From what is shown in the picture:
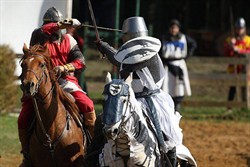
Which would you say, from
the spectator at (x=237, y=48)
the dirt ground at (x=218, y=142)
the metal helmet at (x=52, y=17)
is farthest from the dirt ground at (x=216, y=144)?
the metal helmet at (x=52, y=17)

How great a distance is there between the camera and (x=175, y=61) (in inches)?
721

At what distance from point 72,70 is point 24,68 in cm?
103

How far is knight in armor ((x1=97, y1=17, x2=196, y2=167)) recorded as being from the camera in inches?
324

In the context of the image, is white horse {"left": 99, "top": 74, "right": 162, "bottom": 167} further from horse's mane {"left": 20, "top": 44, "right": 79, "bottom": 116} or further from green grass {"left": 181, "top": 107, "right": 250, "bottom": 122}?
green grass {"left": 181, "top": 107, "right": 250, "bottom": 122}

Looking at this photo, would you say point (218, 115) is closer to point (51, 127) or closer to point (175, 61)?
point (175, 61)

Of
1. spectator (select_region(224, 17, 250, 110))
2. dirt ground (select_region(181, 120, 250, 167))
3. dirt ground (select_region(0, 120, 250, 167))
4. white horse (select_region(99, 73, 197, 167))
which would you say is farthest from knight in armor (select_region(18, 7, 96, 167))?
spectator (select_region(224, 17, 250, 110))

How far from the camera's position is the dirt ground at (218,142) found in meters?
13.1

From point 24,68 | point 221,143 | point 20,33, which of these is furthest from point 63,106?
point 221,143

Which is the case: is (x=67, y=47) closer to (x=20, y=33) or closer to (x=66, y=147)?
(x=66, y=147)

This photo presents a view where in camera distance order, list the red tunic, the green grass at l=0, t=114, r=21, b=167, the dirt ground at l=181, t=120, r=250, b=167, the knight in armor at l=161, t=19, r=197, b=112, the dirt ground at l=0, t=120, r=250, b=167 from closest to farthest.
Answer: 1. the red tunic
2. the green grass at l=0, t=114, r=21, b=167
3. the dirt ground at l=0, t=120, r=250, b=167
4. the dirt ground at l=181, t=120, r=250, b=167
5. the knight in armor at l=161, t=19, r=197, b=112

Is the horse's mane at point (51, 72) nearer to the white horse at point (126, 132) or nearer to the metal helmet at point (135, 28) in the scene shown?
the metal helmet at point (135, 28)

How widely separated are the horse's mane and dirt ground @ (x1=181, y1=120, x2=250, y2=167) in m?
3.47

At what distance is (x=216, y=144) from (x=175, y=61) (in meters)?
3.40

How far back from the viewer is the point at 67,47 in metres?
9.78
